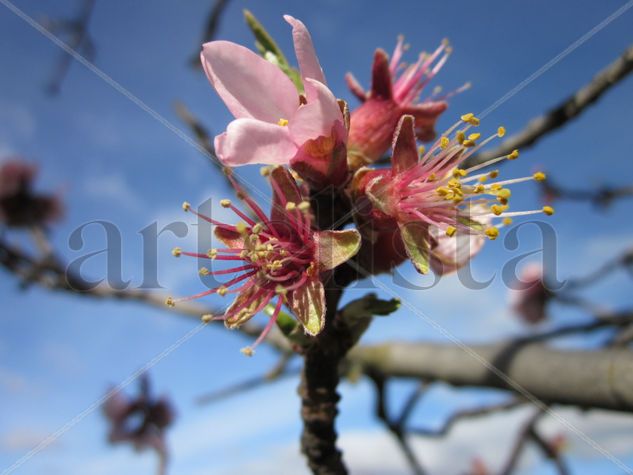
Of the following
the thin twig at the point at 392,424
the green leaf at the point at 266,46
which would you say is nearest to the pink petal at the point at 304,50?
the green leaf at the point at 266,46

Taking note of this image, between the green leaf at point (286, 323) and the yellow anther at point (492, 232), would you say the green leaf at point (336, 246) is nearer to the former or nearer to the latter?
the green leaf at point (286, 323)

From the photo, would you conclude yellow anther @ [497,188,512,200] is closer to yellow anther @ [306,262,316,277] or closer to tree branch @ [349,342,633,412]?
yellow anther @ [306,262,316,277]

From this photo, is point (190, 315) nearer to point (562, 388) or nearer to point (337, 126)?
point (562, 388)

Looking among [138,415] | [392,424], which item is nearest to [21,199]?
[138,415]

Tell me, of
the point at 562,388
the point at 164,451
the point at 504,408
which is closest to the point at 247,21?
the point at 562,388

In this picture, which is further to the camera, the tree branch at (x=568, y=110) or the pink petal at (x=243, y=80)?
the tree branch at (x=568, y=110)

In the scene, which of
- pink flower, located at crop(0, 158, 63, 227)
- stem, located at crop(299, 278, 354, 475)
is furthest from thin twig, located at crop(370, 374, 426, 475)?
pink flower, located at crop(0, 158, 63, 227)
